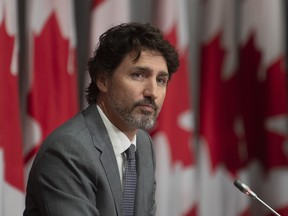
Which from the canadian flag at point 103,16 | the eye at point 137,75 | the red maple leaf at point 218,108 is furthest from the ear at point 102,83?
the red maple leaf at point 218,108

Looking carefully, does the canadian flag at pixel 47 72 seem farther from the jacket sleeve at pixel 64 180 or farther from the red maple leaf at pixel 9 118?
the jacket sleeve at pixel 64 180

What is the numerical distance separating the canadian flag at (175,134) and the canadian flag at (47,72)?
1.28 ft

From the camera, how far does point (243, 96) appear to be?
7.97 feet

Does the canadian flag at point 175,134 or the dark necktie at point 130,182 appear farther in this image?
A: the canadian flag at point 175,134

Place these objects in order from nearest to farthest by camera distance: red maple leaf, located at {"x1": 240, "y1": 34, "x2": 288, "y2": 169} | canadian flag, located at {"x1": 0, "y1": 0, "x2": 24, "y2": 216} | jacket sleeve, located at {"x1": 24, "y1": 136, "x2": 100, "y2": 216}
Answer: jacket sleeve, located at {"x1": 24, "y1": 136, "x2": 100, "y2": 216}
canadian flag, located at {"x1": 0, "y1": 0, "x2": 24, "y2": 216}
red maple leaf, located at {"x1": 240, "y1": 34, "x2": 288, "y2": 169}

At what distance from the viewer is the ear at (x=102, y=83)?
61.9 inches

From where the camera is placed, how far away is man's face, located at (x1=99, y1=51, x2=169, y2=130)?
4.86 feet

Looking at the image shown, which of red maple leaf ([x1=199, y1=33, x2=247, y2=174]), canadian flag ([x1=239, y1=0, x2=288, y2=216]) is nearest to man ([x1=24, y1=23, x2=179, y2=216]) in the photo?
red maple leaf ([x1=199, y1=33, x2=247, y2=174])

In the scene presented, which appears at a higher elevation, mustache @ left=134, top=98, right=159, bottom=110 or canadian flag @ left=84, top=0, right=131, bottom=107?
canadian flag @ left=84, top=0, right=131, bottom=107

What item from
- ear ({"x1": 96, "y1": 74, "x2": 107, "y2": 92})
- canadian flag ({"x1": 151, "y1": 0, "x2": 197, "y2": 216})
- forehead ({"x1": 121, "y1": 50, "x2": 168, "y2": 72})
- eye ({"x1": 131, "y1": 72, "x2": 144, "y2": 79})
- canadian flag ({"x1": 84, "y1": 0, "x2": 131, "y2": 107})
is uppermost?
canadian flag ({"x1": 84, "y1": 0, "x2": 131, "y2": 107})

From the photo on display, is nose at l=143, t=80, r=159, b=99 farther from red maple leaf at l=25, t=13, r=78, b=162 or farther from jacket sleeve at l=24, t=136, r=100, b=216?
red maple leaf at l=25, t=13, r=78, b=162

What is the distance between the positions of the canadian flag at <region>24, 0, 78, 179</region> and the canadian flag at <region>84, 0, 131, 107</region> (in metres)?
0.10

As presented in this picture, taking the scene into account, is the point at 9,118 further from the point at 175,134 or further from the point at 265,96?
the point at 265,96

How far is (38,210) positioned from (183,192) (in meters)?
1.04
